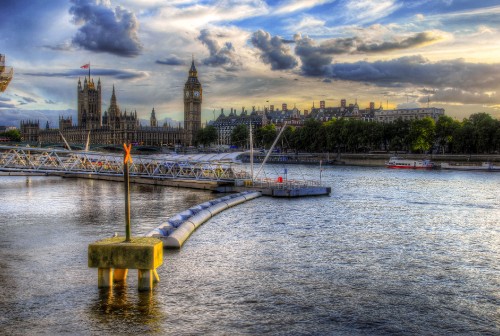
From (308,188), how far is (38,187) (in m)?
32.6

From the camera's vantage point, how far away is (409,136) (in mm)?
149625

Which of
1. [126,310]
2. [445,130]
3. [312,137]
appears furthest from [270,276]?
[312,137]

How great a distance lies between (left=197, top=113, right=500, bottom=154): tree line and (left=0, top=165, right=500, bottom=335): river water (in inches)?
3863

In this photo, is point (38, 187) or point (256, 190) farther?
point (38, 187)

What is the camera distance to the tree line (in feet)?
452

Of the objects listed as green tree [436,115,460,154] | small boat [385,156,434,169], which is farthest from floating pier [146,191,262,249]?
green tree [436,115,460,154]

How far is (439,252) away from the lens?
1211 inches

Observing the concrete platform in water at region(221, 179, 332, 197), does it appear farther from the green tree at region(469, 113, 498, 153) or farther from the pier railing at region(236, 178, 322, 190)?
the green tree at region(469, 113, 498, 153)

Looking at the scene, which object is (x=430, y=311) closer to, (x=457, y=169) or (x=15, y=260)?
(x=15, y=260)

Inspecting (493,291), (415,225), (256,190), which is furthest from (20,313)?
(256,190)

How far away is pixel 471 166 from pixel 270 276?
10925 cm

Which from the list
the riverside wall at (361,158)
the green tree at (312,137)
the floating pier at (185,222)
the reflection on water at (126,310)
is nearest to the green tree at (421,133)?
the riverside wall at (361,158)

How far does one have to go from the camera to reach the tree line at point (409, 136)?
452 ft

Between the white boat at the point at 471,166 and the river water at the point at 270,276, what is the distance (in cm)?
7782
